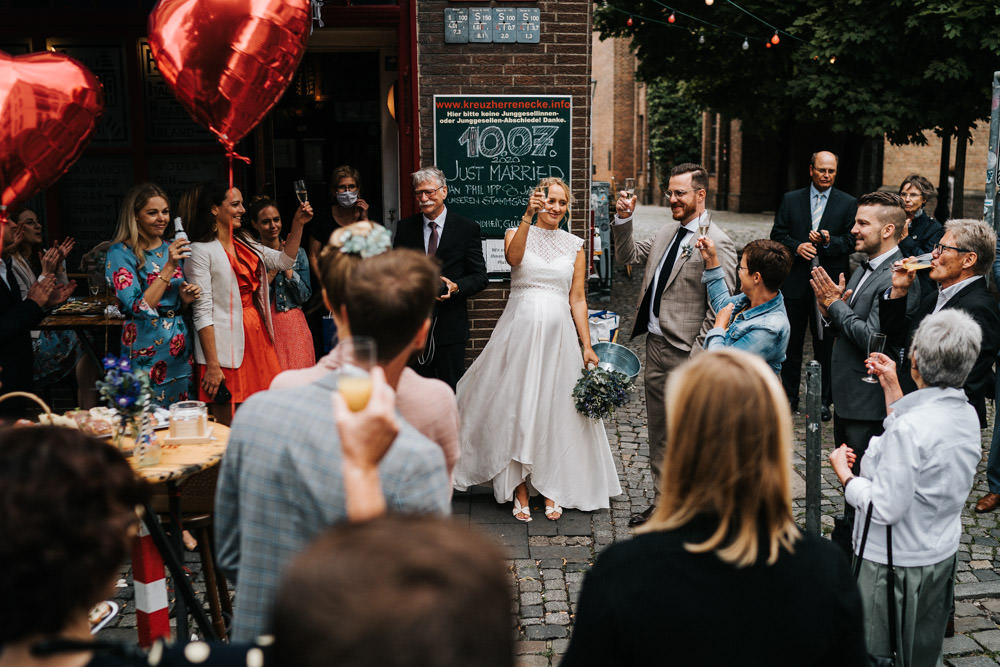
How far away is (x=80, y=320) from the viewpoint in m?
6.16

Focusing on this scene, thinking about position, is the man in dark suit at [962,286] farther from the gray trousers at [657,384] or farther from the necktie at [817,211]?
the necktie at [817,211]

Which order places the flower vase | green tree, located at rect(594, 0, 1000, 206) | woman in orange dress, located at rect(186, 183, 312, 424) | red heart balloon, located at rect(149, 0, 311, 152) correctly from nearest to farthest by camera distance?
the flower vase
red heart balloon, located at rect(149, 0, 311, 152)
woman in orange dress, located at rect(186, 183, 312, 424)
green tree, located at rect(594, 0, 1000, 206)

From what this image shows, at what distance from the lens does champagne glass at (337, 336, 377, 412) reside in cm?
181

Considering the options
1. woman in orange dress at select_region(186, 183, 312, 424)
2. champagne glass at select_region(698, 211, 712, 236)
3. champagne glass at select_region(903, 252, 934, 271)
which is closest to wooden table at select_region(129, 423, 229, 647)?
woman in orange dress at select_region(186, 183, 312, 424)

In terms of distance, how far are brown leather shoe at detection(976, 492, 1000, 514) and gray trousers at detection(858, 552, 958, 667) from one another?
2.42m

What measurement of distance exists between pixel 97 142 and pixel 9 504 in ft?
23.9

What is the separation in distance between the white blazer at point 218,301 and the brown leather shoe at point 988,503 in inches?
188

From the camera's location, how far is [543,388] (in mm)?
5715

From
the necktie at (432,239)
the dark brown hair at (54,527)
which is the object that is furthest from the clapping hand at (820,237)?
the dark brown hair at (54,527)

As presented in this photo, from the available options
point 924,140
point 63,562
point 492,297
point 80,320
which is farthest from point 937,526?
point 924,140

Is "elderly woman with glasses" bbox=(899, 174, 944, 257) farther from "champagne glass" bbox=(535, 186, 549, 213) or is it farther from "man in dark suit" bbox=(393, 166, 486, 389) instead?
"man in dark suit" bbox=(393, 166, 486, 389)

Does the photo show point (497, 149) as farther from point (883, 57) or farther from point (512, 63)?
point (883, 57)

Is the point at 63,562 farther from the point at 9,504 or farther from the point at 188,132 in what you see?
the point at 188,132

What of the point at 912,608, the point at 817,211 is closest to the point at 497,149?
the point at 817,211
